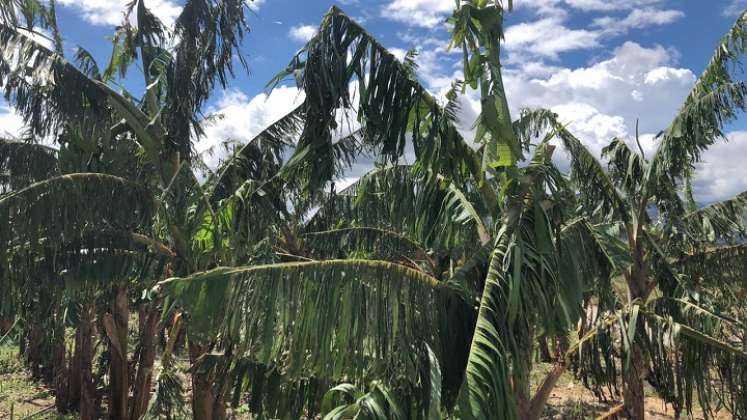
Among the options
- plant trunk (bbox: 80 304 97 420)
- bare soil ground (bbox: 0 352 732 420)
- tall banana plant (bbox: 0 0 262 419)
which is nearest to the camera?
tall banana plant (bbox: 0 0 262 419)

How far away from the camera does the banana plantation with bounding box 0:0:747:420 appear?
9.94ft

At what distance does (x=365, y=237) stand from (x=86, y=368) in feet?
19.0

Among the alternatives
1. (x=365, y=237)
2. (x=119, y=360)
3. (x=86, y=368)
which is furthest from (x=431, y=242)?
(x=86, y=368)

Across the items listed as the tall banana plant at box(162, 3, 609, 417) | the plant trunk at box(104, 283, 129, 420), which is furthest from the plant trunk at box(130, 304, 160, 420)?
the tall banana plant at box(162, 3, 609, 417)

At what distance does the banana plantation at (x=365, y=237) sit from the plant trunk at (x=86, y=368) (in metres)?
0.10

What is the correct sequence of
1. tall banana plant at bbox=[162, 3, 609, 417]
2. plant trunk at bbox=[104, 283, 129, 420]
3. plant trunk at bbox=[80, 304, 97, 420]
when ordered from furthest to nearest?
plant trunk at bbox=[80, 304, 97, 420]
plant trunk at bbox=[104, 283, 129, 420]
tall banana plant at bbox=[162, 3, 609, 417]

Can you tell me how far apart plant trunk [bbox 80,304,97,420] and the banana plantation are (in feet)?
0.34

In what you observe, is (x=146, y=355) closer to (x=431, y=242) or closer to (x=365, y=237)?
(x=365, y=237)

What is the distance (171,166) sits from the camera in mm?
6516

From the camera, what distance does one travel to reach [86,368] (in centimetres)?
928

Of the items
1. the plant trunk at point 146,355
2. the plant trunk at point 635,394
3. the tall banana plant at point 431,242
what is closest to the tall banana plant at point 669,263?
the plant trunk at point 635,394

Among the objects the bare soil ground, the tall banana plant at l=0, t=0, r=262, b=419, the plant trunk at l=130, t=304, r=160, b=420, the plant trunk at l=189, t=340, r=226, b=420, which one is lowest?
the bare soil ground

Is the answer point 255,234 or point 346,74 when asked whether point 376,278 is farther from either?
point 255,234

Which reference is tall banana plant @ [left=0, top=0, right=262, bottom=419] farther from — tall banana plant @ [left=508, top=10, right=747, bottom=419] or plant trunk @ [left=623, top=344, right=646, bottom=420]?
plant trunk @ [left=623, top=344, right=646, bottom=420]
